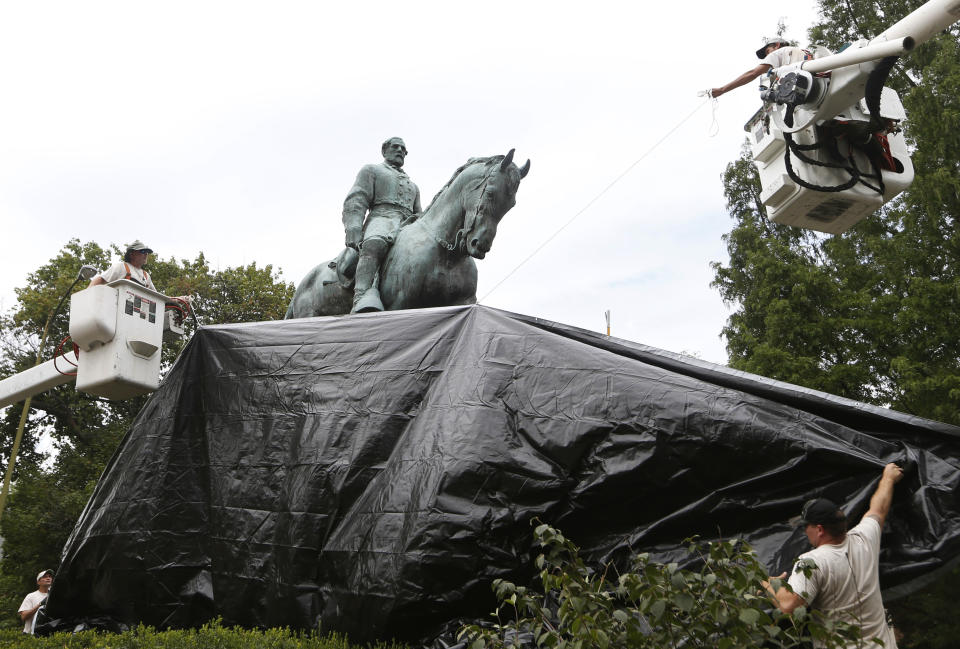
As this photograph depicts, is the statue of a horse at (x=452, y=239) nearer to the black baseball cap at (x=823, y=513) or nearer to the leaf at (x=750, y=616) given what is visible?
the black baseball cap at (x=823, y=513)

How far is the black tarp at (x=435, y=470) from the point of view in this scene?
4.00 meters

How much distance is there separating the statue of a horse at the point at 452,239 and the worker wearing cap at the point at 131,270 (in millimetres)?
2053

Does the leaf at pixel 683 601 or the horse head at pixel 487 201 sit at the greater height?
the horse head at pixel 487 201

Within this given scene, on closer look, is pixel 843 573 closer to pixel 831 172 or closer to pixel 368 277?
pixel 831 172

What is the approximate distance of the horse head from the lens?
7.13 m

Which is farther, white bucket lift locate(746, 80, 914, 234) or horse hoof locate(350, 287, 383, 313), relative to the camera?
horse hoof locate(350, 287, 383, 313)

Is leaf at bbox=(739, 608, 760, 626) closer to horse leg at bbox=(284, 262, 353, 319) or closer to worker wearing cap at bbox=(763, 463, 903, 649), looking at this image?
worker wearing cap at bbox=(763, 463, 903, 649)

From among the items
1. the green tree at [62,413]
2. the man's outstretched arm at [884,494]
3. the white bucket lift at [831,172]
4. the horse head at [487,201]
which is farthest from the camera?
the green tree at [62,413]

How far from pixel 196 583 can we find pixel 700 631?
11.0 feet

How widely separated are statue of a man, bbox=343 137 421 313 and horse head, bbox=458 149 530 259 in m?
0.88

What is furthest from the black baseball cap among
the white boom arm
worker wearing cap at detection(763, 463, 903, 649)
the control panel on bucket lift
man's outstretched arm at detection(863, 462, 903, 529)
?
the white boom arm

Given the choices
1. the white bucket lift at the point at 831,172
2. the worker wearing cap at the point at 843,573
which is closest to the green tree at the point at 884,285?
the white bucket lift at the point at 831,172

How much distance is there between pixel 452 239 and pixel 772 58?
9.52ft

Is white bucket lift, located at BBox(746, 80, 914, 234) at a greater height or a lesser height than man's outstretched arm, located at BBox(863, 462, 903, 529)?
greater
